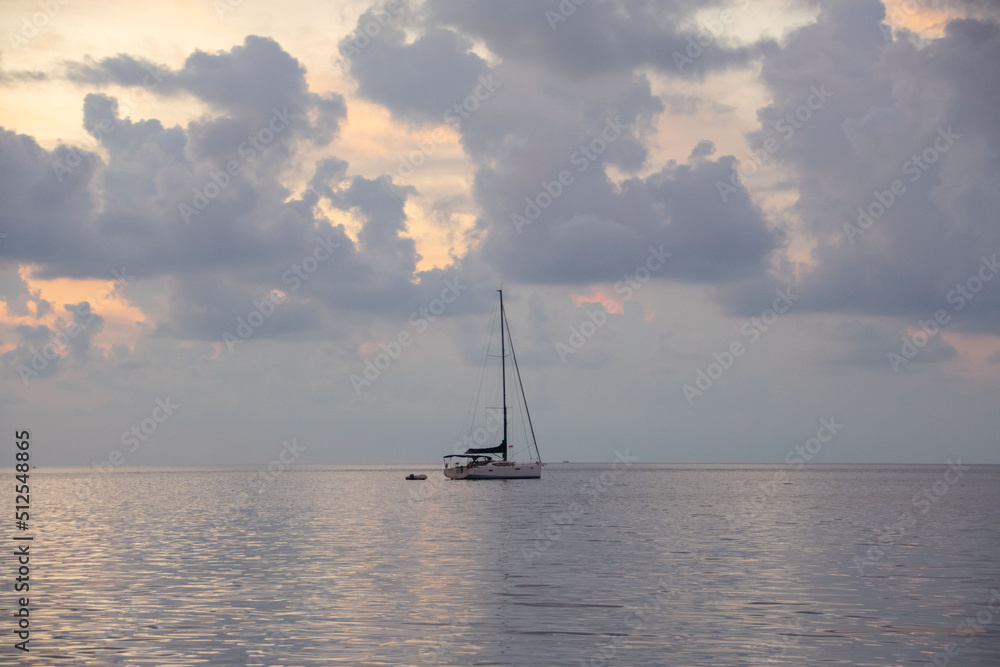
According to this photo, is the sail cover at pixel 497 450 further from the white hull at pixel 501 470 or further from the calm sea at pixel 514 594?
the calm sea at pixel 514 594

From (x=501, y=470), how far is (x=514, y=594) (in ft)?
399

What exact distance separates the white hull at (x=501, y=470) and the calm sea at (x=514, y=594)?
83020 millimetres

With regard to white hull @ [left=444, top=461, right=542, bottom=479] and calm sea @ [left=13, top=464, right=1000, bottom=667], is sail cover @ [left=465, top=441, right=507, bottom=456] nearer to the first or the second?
white hull @ [left=444, top=461, right=542, bottom=479]

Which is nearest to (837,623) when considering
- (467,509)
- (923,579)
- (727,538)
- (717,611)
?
(717,611)

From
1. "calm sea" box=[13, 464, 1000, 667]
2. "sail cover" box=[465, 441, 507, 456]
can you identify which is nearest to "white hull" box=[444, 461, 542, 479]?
"sail cover" box=[465, 441, 507, 456]

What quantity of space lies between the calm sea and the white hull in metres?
83.0

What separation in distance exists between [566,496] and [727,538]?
67.3 meters

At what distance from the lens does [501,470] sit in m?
160

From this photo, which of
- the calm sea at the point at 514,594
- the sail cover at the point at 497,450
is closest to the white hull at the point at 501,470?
the sail cover at the point at 497,450

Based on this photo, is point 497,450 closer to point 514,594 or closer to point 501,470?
point 501,470

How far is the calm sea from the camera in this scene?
93.7 ft

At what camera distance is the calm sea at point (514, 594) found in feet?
93.7

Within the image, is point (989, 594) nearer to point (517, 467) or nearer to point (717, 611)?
point (717, 611)

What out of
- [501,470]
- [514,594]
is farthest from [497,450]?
[514,594]
